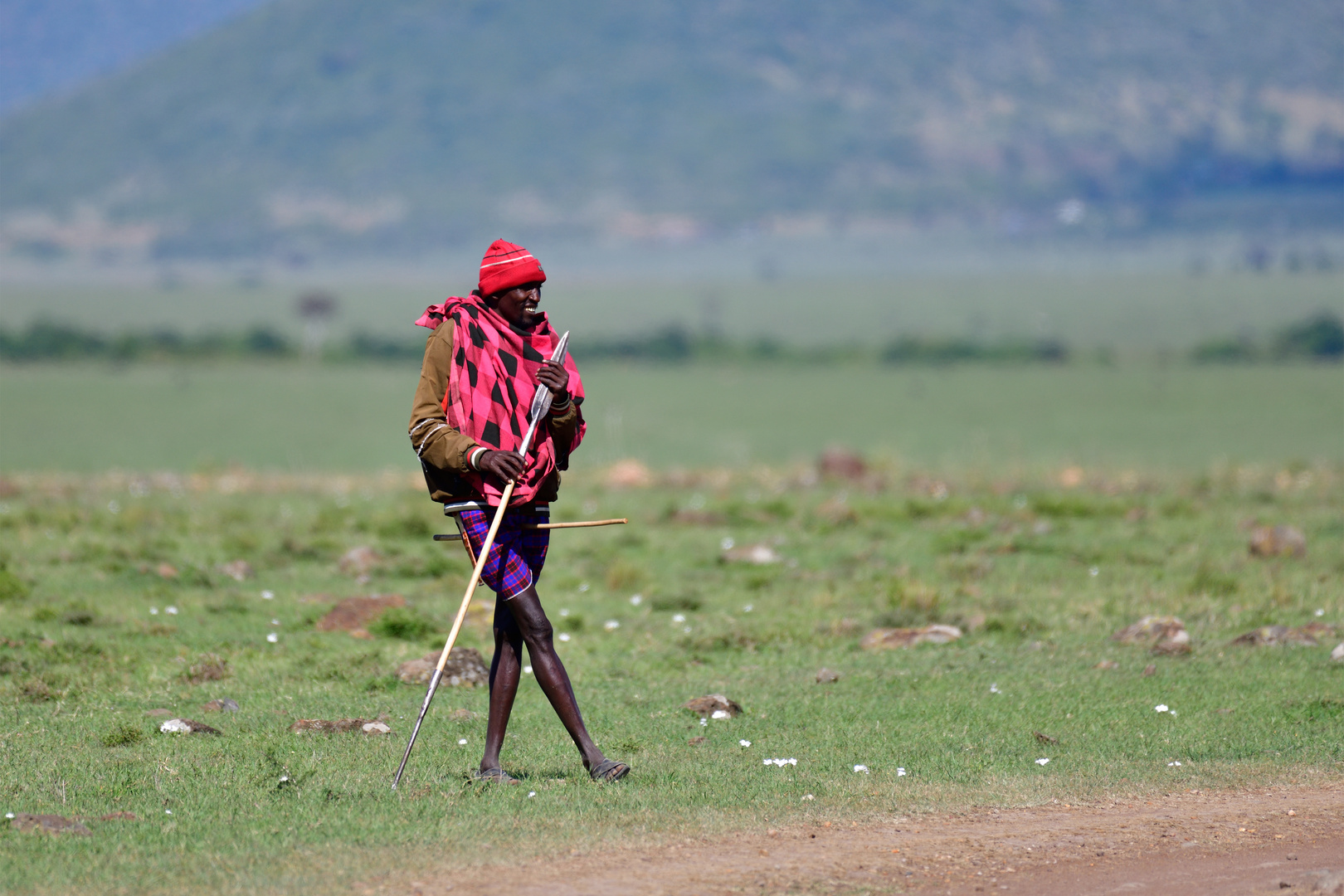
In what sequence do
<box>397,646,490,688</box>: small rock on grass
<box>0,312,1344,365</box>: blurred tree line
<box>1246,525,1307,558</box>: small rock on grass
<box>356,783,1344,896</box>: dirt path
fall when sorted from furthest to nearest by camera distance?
<box>0,312,1344,365</box>: blurred tree line < <box>1246,525,1307,558</box>: small rock on grass < <box>397,646,490,688</box>: small rock on grass < <box>356,783,1344,896</box>: dirt path

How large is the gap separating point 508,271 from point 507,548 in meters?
1.22

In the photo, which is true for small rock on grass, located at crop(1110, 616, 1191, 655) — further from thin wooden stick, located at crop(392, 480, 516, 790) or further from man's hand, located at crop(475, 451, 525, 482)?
man's hand, located at crop(475, 451, 525, 482)

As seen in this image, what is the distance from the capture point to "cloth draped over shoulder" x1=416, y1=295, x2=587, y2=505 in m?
7.44

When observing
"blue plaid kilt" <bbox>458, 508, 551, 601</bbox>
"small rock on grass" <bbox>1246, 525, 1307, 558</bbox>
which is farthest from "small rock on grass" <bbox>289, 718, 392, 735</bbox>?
"small rock on grass" <bbox>1246, 525, 1307, 558</bbox>

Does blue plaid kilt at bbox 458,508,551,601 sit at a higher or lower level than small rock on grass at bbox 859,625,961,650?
higher

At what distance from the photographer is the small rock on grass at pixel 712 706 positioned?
29.9ft

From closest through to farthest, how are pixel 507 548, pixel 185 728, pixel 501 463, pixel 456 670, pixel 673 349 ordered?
pixel 501 463
pixel 507 548
pixel 185 728
pixel 456 670
pixel 673 349

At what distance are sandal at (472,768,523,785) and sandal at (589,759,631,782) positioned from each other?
13.0 inches

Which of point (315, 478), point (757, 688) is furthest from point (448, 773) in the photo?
point (315, 478)

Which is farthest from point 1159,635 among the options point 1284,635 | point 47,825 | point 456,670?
point 47,825

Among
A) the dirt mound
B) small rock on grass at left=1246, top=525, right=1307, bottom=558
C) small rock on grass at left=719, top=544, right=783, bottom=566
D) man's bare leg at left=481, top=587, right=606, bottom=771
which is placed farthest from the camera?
small rock on grass at left=719, top=544, right=783, bottom=566

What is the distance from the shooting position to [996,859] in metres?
6.60

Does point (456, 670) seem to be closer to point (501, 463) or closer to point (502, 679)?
point (502, 679)

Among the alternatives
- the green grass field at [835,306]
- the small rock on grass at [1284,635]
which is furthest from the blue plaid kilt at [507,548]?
the green grass field at [835,306]
